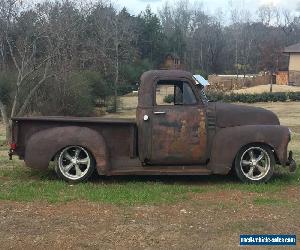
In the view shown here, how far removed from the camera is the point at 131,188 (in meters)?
7.39

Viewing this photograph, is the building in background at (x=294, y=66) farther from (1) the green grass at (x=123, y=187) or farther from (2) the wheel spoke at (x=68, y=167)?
(2) the wheel spoke at (x=68, y=167)

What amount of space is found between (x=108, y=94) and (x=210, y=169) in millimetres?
29050

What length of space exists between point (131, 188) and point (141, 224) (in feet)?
6.00

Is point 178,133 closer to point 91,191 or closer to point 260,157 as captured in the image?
point 260,157

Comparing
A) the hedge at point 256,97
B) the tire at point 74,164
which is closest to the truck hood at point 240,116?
the tire at point 74,164

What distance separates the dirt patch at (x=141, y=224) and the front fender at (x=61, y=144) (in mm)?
1243

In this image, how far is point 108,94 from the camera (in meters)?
36.4

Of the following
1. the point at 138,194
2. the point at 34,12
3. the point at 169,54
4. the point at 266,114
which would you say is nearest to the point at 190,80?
the point at 266,114

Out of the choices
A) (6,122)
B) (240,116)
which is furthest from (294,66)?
(240,116)

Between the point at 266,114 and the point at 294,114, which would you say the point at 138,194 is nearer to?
the point at 266,114

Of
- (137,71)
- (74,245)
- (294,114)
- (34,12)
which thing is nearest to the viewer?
(74,245)

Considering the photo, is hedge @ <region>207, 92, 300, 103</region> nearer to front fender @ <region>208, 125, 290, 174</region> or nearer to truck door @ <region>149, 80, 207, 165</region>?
front fender @ <region>208, 125, 290, 174</region>

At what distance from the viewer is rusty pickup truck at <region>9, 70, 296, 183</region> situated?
7.68 m

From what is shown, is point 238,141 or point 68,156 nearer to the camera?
point 238,141
